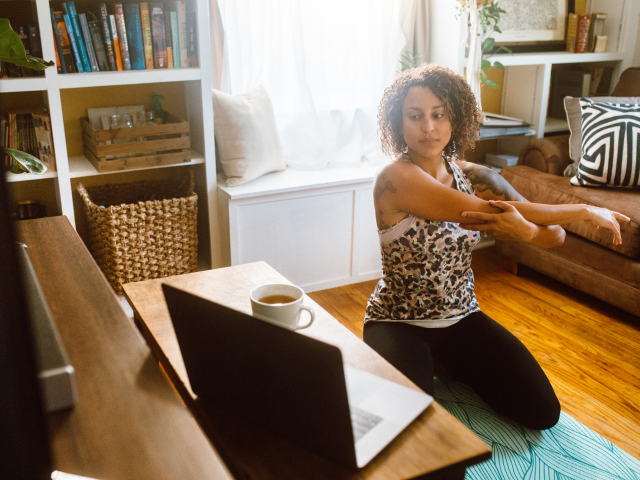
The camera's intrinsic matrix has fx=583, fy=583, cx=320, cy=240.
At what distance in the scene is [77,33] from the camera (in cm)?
217

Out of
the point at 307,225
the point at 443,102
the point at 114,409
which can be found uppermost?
the point at 443,102

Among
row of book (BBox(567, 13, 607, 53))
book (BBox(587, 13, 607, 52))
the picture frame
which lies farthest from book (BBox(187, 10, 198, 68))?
book (BBox(587, 13, 607, 52))

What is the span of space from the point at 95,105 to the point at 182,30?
54cm

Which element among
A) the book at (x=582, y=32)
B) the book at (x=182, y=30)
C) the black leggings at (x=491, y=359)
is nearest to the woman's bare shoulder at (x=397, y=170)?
the black leggings at (x=491, y=359)

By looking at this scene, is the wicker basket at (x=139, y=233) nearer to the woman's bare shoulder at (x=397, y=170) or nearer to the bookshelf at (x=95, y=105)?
the bookshelf at (x=95, y=105)

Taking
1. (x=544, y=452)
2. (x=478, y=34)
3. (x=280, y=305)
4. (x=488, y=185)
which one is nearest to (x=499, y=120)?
(x=478, y=34)

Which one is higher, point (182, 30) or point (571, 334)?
point (182, 30)

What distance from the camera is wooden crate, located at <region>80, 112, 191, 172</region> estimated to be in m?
2.29

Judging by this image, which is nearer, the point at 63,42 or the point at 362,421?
the point at 362,421

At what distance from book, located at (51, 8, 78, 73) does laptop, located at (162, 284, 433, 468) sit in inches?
66.3

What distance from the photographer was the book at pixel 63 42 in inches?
83.8

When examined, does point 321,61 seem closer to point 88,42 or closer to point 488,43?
point 488,43

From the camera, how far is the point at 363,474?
2.53 feet

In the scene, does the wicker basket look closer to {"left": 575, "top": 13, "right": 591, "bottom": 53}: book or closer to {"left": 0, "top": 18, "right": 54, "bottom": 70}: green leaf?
{"left": 0, "top": 18, "right": 54, "bottom": 70}: green leaf
